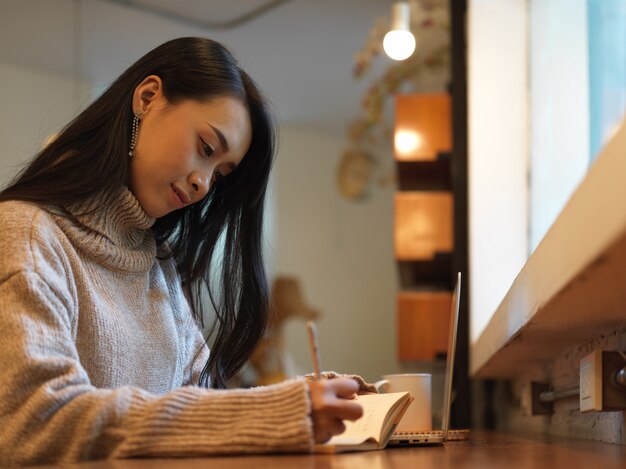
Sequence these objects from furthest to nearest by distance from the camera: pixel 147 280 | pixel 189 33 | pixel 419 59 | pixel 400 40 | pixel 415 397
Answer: pixel 189 33 < pixel 419 59 < pixel 400 40 < pixel 415 397 < pixel 147 280

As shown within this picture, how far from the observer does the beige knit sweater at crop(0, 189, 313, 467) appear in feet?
3.89

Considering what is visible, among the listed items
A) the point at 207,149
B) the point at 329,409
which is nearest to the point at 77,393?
the point at 329,409

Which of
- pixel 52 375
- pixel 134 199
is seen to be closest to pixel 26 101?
pixel 134 199

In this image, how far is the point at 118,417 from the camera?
1.19m

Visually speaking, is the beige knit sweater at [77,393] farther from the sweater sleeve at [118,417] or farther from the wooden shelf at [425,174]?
the wooden shelf at [425,174]

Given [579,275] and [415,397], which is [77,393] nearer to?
[579,275]

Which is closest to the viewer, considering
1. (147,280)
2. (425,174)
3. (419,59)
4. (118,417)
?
(118,417)

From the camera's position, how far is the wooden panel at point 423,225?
3.75m

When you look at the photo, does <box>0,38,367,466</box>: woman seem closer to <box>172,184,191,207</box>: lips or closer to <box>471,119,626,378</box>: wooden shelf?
<box>172,184,191,207</box>: lips

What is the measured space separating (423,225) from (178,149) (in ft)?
7.44

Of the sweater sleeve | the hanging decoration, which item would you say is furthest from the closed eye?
the hanging decoration

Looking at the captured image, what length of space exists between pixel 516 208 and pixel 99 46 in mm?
2973

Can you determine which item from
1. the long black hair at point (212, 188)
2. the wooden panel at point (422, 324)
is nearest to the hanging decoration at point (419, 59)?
the wooden panel at point (422, 324)

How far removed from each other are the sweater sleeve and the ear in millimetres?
559
